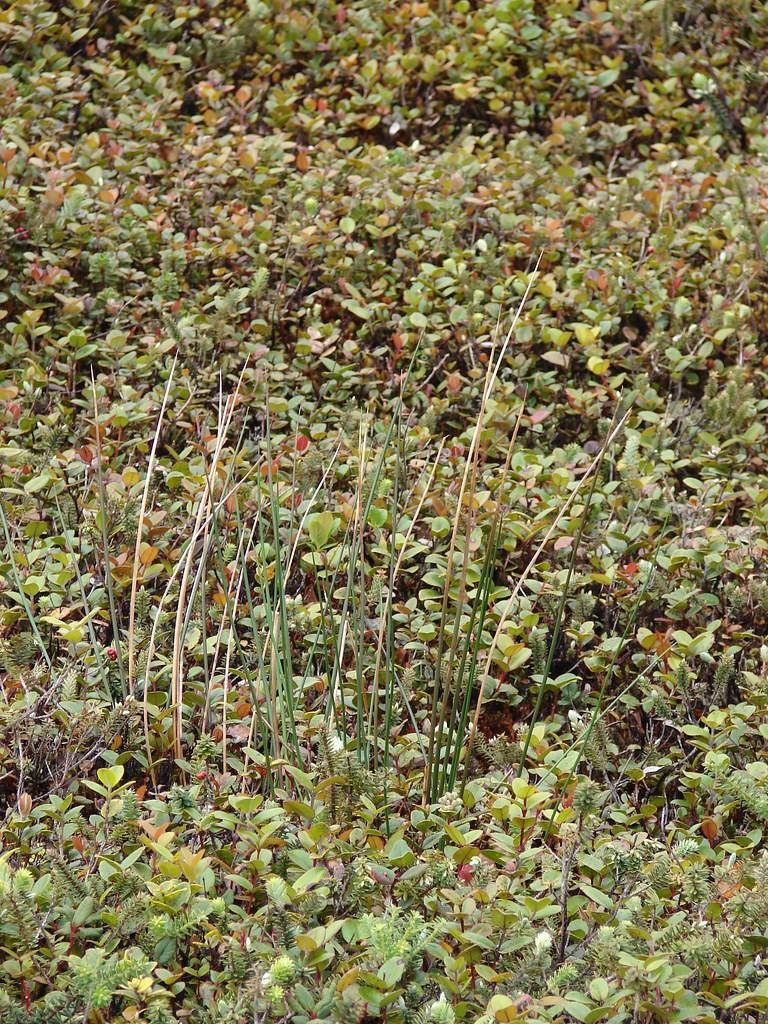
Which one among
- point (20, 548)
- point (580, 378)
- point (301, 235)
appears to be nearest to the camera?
point (20, 548)

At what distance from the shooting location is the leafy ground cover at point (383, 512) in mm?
1800

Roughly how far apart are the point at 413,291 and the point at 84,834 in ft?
8.01

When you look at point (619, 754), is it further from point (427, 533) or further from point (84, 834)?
point (84, 834)

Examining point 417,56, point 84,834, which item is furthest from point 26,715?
point 417,56

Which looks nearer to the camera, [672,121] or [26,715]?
[26,715]

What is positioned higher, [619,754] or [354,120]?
[354,120]

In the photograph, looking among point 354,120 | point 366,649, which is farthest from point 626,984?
point 354,120

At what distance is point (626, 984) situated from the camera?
65.0 inches

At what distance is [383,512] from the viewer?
3.01 m

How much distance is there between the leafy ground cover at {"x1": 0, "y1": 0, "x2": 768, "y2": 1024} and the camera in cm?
180

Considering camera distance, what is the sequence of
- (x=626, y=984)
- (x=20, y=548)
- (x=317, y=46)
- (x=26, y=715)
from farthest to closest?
(x=317, y=46) < (x=20, y=548) < (x=26, y=715) < (x=626, y=984)

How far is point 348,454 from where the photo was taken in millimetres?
3350

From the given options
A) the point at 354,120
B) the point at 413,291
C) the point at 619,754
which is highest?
the point at 354,120

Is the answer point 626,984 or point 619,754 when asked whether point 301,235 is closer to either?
point 619,754
